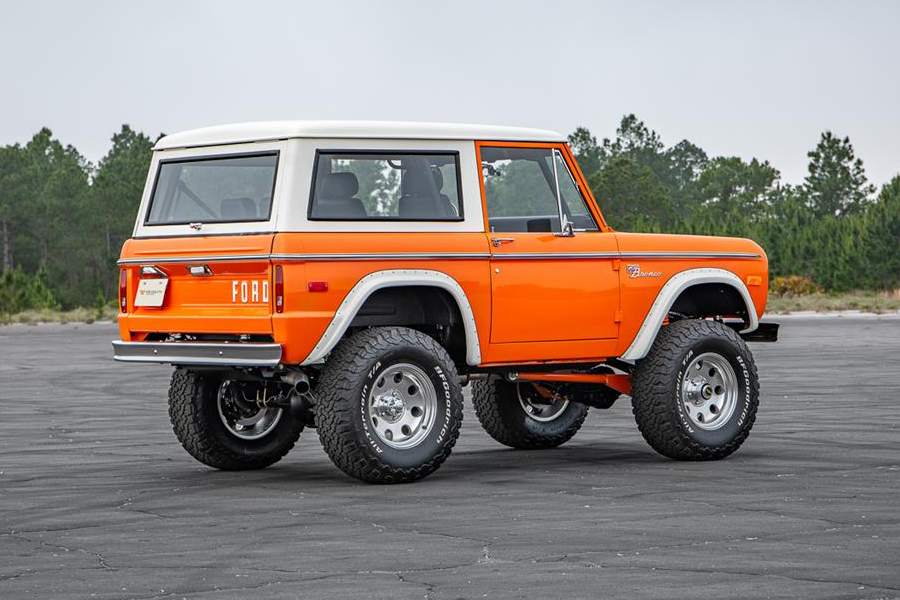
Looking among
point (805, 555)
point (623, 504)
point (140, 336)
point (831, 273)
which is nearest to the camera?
point (805, 555)

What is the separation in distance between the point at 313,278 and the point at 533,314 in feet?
6.03

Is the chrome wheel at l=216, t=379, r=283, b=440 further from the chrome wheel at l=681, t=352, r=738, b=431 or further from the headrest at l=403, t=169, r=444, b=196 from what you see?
the chrome wheel at l=681, t=352, r=738, b=431

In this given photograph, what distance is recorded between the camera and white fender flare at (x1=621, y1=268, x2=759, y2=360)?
11633 mm

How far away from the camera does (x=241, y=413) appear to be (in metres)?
11.6

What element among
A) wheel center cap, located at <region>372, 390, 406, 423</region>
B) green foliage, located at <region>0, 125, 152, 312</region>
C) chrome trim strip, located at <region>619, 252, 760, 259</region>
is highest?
green foliage, located at <region>0, 125, 152, 312</region>

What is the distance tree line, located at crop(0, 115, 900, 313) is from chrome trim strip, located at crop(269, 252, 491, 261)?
58153 millimetres

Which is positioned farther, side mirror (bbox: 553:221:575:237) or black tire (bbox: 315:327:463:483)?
side mirror (bbox: 553:221:575:237)

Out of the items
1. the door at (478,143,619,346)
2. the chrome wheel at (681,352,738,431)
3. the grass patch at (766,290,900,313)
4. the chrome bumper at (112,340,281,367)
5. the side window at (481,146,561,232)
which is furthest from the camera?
the grass patch at (766,290,900,313)

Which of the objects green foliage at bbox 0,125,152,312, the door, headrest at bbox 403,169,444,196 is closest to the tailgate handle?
headrest at bbox 403,169,444,196

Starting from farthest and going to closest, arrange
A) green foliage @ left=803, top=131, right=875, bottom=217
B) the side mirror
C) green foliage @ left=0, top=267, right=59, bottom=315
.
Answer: green foliage @ left=803, top=131, right=875, bottom=217, green foliage @ left=0, top=267, right=59, bottom=315, the side mirror

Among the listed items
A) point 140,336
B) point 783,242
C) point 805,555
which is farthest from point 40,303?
point 805,555

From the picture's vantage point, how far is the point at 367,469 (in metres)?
10.2

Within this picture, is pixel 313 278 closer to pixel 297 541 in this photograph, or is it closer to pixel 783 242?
pixel 297 541

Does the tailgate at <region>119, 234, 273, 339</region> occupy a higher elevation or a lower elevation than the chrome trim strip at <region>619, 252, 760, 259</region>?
lower
